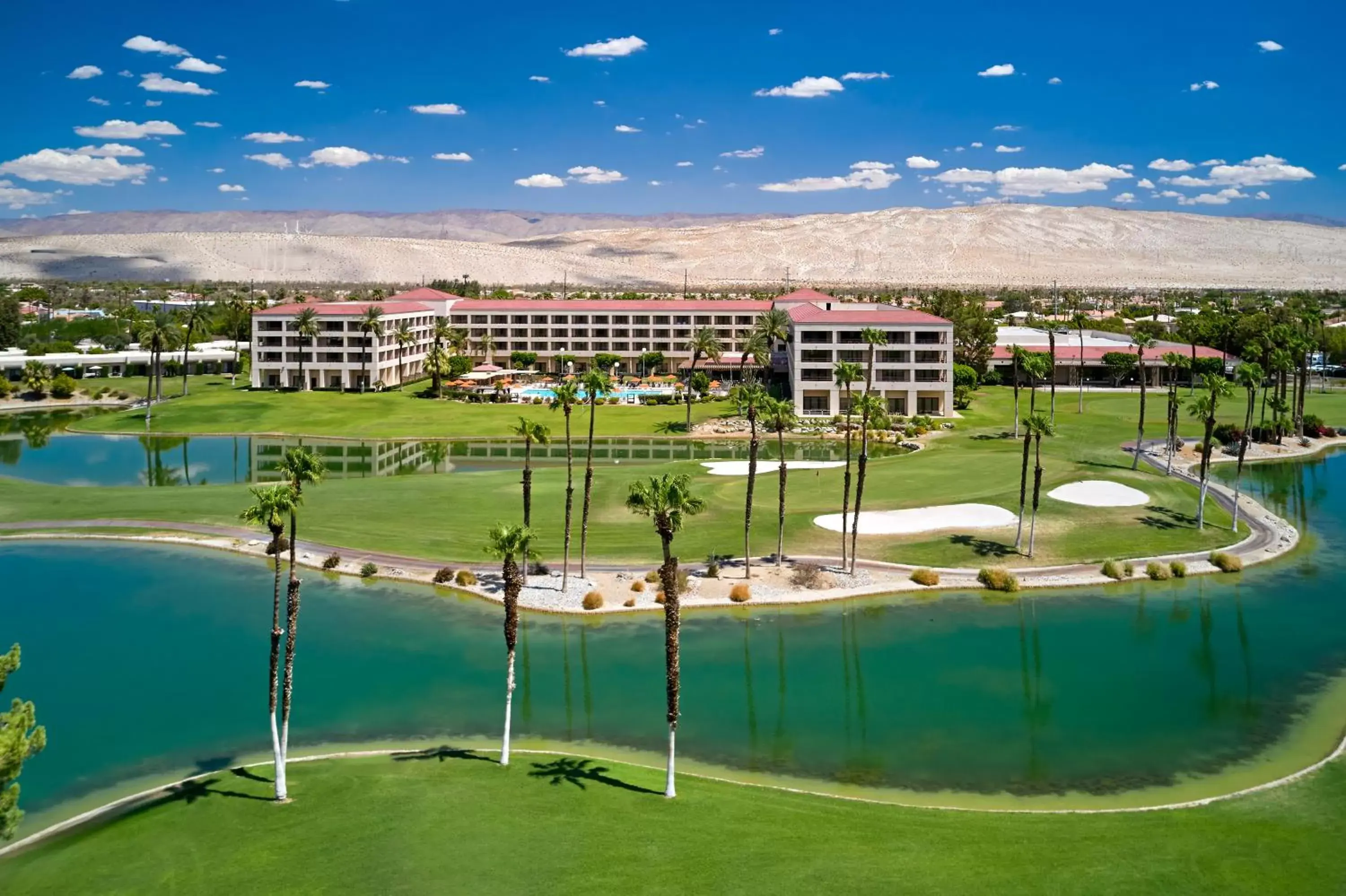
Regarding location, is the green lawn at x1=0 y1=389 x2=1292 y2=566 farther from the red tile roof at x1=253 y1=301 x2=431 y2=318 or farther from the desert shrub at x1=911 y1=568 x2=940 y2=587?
the red tile roof at x1=253 y1=301 x2=431 y2=318

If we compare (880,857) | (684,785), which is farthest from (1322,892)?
(684,785)

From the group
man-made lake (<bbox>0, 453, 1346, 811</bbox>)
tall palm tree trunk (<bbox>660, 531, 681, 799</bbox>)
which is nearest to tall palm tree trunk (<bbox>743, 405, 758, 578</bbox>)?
man-made lake (<bbox>0, 453, 1346, 811</bbox>)

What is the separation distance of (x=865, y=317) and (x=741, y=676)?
228 feet

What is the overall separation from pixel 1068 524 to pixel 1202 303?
16320cm

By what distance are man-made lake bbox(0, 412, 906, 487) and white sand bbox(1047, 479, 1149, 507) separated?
2029 cm

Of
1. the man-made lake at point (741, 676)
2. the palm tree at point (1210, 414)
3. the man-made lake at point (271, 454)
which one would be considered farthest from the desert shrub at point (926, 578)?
the man-made lake at point (271, 454)

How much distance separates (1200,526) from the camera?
5625 cm

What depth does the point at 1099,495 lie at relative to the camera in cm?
6100

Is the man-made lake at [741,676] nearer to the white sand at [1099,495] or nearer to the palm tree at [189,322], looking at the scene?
the white sand at [1099,495]

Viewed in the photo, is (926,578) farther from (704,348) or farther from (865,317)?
(704,348)

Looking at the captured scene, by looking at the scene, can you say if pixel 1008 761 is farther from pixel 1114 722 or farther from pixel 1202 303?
pixel 1202 303

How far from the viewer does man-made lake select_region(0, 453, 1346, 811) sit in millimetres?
31453

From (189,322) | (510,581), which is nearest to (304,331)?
(189,322)

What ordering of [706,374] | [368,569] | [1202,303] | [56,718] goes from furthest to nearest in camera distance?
[1202,303] < [706,374] < [368,569] < [56,718]
